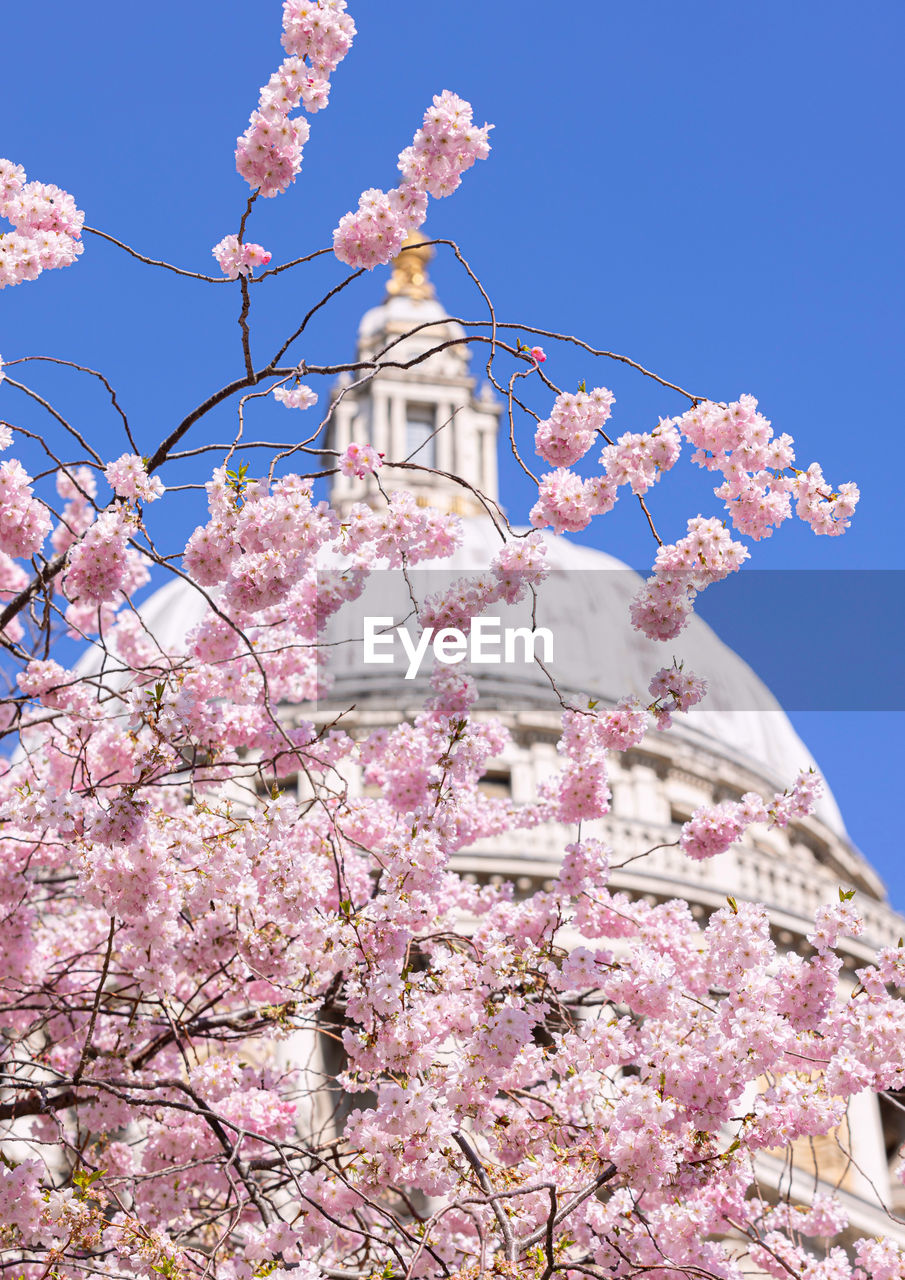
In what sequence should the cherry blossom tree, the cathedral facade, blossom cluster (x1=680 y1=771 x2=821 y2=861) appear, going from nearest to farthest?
the cherry blossom tree
blossom cluster (x1=680 y1=771 x2=821 y2=861)
the cathedral facade

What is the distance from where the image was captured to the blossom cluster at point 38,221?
8508mm

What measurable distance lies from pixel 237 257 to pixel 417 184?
1.12 m

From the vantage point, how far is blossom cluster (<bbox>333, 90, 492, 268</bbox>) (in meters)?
8.77

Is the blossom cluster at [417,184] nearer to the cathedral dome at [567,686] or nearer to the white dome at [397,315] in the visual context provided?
the cathedral dome at [567,686]

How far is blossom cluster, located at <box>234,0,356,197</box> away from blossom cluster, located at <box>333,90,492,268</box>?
1.57 feet

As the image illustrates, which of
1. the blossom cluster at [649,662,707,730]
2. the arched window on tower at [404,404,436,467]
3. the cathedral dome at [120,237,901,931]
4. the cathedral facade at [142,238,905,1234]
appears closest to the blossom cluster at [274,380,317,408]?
the blossom cluster at [649,662,707,730]

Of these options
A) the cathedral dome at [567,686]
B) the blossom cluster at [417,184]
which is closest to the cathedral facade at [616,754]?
the cathedral dome at [567,686]

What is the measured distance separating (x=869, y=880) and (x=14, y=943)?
144ft

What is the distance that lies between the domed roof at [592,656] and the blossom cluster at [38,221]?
96.9 feet

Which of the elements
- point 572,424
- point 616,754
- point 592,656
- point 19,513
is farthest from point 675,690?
point 592,656

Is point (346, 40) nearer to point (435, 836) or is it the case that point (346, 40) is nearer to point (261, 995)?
point (435, 836)

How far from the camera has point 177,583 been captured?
55188 mm

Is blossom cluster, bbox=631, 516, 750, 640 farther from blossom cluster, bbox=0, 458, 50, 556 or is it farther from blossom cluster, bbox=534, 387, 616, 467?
blossom cluster, bbox=0, 458, 50, 556

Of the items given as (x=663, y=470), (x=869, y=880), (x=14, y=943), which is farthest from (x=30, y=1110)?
(x=869, y=880)
